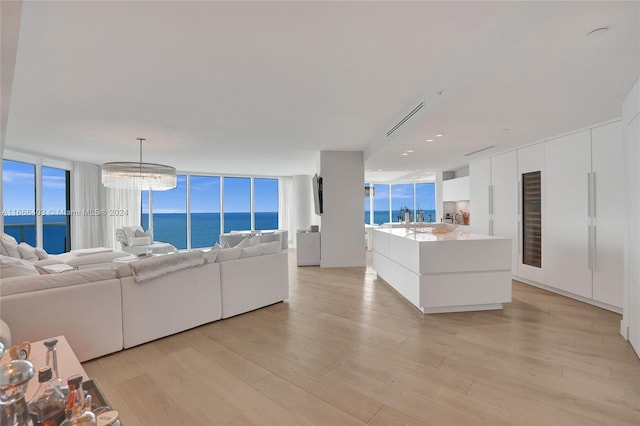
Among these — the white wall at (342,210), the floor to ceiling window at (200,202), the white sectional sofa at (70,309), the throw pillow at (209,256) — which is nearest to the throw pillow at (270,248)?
the throw pillow at (209,256)

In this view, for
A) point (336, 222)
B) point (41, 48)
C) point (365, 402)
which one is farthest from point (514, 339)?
point (41, 48)

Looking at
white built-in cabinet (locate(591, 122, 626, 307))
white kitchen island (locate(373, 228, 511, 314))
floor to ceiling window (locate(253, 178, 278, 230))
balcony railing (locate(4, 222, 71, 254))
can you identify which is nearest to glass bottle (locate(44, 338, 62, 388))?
white kitchen island (locate(373, 228, 511, 314))

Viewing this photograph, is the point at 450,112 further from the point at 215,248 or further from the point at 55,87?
the point at 55,87

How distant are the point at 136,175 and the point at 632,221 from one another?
21.3 feet

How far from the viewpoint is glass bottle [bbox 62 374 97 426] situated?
0.75 metres

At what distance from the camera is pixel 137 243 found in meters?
7.45

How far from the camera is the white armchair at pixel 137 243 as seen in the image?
7248 mm

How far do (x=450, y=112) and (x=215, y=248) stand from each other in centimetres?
314

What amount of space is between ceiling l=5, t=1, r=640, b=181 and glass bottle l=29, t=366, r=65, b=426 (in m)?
2.04

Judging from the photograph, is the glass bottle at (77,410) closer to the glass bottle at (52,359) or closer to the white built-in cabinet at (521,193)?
the glass bottle at (52,359)

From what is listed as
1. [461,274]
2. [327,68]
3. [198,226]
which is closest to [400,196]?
[461,274]

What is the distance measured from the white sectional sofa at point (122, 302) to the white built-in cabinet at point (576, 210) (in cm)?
429

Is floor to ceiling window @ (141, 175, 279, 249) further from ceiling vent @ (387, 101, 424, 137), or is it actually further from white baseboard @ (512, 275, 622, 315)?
white baseboard @ (512, 275, 622, 315)

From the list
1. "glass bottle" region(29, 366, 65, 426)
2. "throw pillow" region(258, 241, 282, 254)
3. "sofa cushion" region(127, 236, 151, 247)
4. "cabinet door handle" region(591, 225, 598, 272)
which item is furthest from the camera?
"sofa cushion" region(127, 236, 151, 247)
